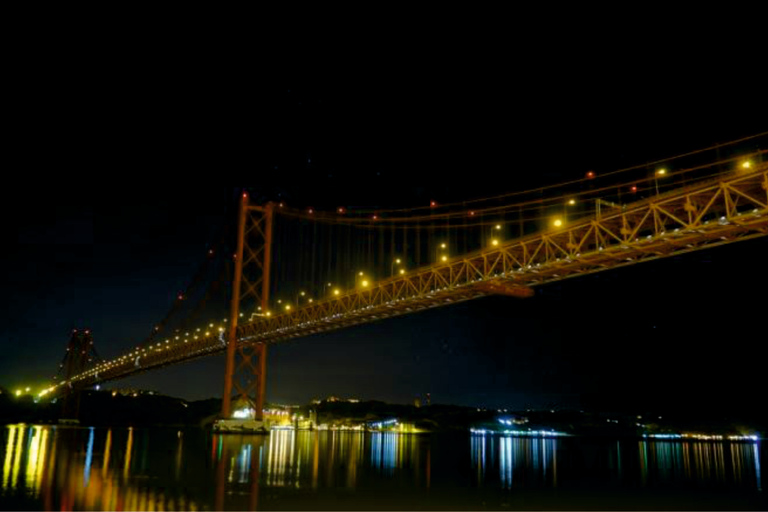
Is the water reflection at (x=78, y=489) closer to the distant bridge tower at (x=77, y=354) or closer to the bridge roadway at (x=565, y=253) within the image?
the bridge roadway at (x=565, y=253)

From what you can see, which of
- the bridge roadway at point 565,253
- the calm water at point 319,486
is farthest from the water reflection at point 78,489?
the bridge roadway at point 565,253

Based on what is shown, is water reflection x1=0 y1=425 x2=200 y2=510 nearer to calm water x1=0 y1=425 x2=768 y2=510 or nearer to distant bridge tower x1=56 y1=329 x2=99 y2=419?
calm water x1=0 y1=425 x2=768 y2=510

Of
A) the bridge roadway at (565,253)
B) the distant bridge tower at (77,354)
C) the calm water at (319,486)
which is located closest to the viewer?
the calm water at (319,486)

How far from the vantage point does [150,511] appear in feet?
35.9

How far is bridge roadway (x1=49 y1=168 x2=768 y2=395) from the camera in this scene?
19.6 metres

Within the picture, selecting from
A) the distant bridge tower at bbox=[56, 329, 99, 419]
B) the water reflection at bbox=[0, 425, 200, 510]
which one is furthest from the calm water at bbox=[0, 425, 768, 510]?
the distant bridge tower at bbox=[56, 329, 99, 419]

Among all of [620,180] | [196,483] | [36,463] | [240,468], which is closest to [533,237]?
[620,180]

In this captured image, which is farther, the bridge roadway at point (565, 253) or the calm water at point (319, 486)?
the bridge roadway at point (565, 253)

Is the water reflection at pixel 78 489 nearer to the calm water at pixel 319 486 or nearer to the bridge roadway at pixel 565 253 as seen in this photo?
the calm water at pixel 319 486

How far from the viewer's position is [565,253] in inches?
998

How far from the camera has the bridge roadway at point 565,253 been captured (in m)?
19.6

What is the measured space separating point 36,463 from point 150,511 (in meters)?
10.9

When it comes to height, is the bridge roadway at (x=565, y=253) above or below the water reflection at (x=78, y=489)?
above

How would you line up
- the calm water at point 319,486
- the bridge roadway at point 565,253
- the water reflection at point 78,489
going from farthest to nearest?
1. the bridge roadway at point 565,253
2. the calm water at point 319,486
3. the water reflection at point 78,489
